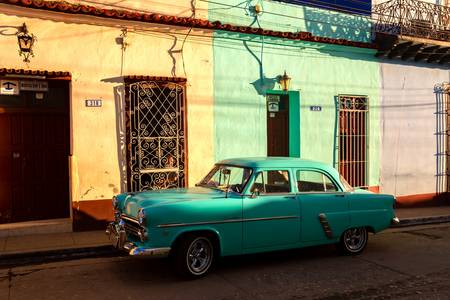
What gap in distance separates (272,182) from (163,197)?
5.36ft

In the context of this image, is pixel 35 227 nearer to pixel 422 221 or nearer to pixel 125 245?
pixel 125 245

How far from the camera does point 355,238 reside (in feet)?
25.0

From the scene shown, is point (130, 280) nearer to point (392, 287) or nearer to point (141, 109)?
point (392, 287)

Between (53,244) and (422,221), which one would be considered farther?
(422,221)

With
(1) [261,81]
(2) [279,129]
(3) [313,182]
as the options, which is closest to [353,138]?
(2) [279,129]

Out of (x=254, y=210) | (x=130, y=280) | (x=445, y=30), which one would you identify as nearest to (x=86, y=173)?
(x=130, y=280)

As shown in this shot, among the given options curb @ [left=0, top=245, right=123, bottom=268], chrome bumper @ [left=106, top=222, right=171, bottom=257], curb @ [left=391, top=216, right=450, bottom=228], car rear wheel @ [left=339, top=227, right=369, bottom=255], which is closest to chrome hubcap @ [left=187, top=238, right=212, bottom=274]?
chrome bumper @ [left=106, top=222, right=171, bottom=257]

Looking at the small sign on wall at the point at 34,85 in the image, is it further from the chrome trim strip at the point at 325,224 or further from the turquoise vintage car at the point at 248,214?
the chrome trim strip at the point at 325,224

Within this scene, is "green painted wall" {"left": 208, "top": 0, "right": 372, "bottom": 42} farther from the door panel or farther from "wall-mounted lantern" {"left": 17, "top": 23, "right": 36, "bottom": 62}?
the door panel

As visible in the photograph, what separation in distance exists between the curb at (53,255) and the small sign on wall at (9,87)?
306 centimetres

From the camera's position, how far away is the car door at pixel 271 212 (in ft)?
21.1

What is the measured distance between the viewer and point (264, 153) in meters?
10.9

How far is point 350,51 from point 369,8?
4.52 ft

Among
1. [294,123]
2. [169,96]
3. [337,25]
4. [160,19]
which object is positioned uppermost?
[337,25]
